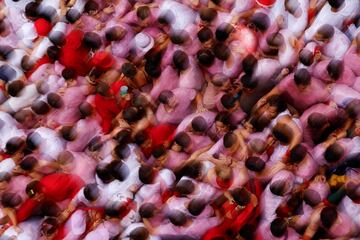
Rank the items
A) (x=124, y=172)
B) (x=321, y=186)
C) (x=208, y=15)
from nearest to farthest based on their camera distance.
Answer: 1. (x=321, y=186)
2. (x=124, y=172)
3. (x=208, y=15)

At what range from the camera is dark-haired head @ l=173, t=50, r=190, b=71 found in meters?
3.64

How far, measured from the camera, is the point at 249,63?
3523 mm

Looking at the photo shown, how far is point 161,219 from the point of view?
3.24m

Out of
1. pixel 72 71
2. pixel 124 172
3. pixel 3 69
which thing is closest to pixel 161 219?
pixel 124 172

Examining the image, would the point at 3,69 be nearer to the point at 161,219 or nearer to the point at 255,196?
the point at 161,219

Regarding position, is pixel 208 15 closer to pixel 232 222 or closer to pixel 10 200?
pixel 232 222

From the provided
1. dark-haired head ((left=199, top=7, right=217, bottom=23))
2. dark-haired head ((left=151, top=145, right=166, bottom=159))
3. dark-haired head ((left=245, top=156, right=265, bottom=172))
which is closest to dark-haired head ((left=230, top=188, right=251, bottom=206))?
dark-haired head ((left=245, top=156, right=265, bottom=172))

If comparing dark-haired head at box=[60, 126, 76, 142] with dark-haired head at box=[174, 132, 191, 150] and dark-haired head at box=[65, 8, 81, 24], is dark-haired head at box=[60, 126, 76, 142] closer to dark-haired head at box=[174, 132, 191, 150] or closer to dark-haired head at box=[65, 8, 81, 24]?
dark-haired head at box=[174, 132, 191, 150]

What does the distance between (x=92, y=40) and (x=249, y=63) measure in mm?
911

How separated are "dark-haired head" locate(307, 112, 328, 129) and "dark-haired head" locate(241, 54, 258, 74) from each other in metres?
0.43

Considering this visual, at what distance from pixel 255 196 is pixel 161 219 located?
0.44 metres

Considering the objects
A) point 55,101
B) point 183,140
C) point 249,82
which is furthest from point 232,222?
point 55,101

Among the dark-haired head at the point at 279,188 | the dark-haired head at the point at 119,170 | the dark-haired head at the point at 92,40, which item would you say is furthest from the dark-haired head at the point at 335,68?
the dark-haired head at the point at 92,40

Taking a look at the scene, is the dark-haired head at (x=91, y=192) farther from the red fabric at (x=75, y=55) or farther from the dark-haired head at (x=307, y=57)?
the dark-haired head at (x=307, y=57)
